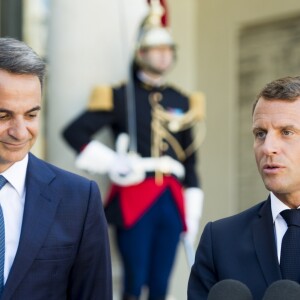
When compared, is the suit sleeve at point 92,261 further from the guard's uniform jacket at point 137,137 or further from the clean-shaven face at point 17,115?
the guard's uniform jacket at point 137,137

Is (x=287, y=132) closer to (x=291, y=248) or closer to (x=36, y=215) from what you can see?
(x=291, y=248)

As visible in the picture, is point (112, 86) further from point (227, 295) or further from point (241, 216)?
point (227, 295)

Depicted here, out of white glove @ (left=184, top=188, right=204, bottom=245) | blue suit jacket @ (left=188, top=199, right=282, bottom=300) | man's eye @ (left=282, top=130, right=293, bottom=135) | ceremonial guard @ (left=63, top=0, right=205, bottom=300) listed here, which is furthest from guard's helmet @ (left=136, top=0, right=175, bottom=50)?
man's eye @ (left=282, top=130, right=293, bottom=135)

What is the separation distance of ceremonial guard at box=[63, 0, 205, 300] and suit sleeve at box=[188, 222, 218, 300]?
3.20 metres

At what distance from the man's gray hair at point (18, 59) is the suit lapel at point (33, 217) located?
31 centimetres

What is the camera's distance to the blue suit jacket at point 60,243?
3438 mm

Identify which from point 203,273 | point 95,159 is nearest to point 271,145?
point 203,273

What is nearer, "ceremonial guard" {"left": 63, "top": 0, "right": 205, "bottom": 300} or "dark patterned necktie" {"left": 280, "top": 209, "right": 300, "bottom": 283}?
"dark patterned necktie" {"left": 280, "top": 209, "right": 300, "bottom": 283}

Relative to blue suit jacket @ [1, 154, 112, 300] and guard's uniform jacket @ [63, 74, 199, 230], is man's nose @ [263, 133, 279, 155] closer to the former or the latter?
blue suit jacket @ [1, 154, 112, 300]

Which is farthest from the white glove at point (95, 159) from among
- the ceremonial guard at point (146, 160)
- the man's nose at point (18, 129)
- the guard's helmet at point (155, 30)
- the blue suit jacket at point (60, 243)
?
the man's nose at point (18, 129)

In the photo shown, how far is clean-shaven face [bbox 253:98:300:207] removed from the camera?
3377 mm

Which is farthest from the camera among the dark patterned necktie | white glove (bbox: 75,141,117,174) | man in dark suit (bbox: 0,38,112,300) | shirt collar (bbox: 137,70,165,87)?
shirt collar (bbox: 137,70,165,87)

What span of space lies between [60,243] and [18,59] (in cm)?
58

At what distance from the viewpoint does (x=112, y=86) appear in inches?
283
